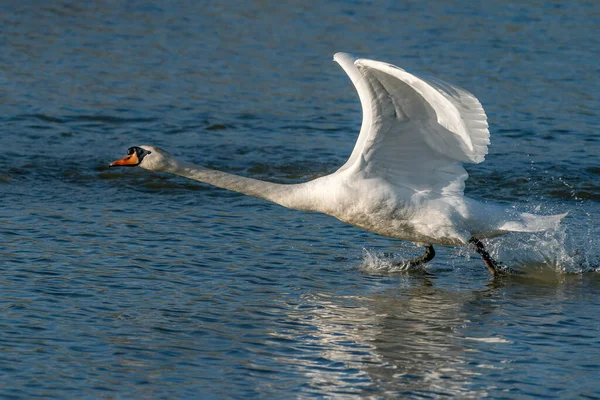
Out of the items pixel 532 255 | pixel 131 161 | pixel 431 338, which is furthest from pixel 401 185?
pixel 131 161

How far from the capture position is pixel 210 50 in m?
19.4

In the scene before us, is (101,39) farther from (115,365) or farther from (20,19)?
(115,365)

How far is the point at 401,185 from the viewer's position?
31.7 feet

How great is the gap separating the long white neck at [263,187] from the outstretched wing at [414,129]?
15.7 inches

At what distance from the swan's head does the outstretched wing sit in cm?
162

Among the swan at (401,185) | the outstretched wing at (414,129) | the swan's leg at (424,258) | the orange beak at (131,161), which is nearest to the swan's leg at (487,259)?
the swan at (401,185)

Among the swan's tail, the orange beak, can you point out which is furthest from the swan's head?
the swan's tail

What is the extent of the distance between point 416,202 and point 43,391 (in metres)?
3.86

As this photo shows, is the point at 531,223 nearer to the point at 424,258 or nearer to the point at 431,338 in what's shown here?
the point at 424,258

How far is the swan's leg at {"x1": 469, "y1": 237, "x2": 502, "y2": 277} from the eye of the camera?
10.1 m

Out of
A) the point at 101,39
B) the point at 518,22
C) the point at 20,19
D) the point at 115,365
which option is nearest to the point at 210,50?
the point at 101,39

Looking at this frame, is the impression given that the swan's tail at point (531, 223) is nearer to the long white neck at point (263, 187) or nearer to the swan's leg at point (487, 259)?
the swan's leg at point (487, 259)

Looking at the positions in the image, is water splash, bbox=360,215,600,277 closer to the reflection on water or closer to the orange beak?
the reflection on water

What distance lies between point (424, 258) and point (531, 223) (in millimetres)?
1211
